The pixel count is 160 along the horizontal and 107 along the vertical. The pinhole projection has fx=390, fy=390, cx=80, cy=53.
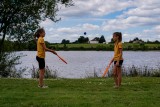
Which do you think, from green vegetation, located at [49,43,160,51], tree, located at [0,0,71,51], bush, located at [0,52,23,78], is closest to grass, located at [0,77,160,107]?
tree, located at [0,0,71,51]

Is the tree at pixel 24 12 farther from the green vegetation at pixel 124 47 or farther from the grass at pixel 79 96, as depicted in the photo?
the green vegetation at pixel 124 47

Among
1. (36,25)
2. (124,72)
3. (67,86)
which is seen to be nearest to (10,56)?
(36,25)

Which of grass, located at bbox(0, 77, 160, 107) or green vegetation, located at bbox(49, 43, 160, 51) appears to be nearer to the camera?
grass, located at bbox(0, 77, 160, 107)

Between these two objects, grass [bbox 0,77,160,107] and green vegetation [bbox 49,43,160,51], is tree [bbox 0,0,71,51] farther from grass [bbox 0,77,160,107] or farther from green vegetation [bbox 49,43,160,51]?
green vegetation [bbox 49,43,160,51]

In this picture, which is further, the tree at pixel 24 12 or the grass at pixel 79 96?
→ the tree at pixel 24 12

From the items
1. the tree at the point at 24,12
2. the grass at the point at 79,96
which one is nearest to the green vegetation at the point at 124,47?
the tree at the point at 24,12

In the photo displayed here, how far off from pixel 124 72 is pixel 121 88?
11163 millimetres

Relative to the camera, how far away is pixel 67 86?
47.3 feet

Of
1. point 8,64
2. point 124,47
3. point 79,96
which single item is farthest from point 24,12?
point 124,47

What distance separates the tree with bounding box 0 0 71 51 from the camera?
78.0 feet

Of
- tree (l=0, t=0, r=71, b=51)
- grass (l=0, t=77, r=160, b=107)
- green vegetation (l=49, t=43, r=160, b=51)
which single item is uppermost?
tree (l=0, t=0, r=71, b=51)

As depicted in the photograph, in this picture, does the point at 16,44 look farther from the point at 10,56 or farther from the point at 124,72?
the point at 124,72

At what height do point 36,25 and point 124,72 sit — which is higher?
point 36,25

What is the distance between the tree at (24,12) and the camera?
78.0ft
